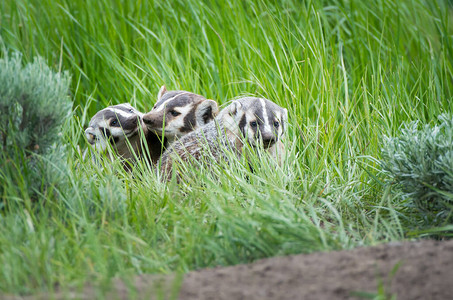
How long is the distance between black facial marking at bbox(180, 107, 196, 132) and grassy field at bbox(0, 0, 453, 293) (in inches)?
19.5

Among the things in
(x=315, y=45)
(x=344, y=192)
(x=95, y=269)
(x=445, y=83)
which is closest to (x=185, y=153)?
(x=344, y=192)

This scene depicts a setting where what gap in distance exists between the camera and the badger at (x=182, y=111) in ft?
16.7

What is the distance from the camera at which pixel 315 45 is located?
5.23m

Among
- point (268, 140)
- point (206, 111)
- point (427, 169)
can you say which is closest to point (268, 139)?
point (268, 140)

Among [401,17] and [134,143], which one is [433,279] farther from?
[401,17]

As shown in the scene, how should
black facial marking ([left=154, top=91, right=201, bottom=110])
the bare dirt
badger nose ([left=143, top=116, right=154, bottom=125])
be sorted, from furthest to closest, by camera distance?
black facial marking ([left=154, top=91, right=201, bottom=110]) → badger nose ([left=143, top=116, right=154, bottom=125]) → the bare dirt

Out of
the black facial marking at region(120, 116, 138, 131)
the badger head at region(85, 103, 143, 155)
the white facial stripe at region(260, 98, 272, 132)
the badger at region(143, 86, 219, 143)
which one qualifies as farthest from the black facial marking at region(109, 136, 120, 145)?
the white facial stripe at region(260, 98, 272, 132)

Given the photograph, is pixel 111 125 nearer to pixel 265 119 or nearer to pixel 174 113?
pixel 174 113

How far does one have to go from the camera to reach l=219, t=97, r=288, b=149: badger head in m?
4.58

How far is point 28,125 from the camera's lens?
3068 mm

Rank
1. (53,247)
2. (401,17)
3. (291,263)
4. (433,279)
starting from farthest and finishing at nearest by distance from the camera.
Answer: (401,17) → (53,247) → (291,263) → (433,279)

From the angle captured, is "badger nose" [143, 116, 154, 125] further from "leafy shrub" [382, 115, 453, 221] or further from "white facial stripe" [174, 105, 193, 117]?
"leafy shrub" [382, 115, 453, 221]

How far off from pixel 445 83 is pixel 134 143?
3.08 meters

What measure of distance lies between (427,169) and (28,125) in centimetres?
222
